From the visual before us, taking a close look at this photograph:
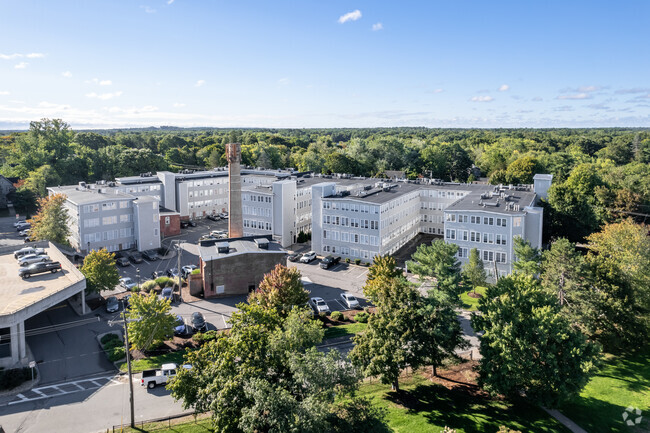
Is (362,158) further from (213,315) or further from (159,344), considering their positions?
(159,344)

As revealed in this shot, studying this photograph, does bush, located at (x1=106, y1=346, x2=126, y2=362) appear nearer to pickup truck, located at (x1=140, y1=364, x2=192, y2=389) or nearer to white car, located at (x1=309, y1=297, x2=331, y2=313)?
pickup truck, located at (x1=140, y1=364, x2=192, y2=389)

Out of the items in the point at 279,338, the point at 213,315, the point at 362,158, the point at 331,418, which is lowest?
→ the point at 213,315

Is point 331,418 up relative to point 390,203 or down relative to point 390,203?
down

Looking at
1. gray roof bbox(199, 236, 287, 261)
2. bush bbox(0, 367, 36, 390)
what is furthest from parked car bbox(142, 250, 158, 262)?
bush bbox(0, 367, 36, 390)

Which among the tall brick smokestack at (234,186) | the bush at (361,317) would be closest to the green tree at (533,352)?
the bush at (361,317)

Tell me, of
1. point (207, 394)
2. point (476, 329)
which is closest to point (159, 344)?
point (207, 394)

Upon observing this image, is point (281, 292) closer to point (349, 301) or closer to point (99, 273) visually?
point (349, 301)

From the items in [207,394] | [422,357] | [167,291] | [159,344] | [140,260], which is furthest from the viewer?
[140,260]

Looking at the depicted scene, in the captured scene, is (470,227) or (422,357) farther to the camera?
(470,227)
